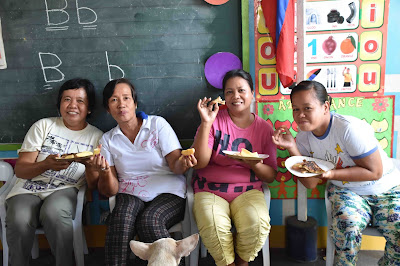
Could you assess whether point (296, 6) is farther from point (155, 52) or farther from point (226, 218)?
point (226, 218)

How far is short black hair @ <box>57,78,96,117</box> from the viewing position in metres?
2.44

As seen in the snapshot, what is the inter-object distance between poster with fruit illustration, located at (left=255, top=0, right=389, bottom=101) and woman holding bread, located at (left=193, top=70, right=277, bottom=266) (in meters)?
0.41

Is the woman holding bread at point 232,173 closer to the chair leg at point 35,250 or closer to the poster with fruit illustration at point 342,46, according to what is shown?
the poster with fruit illustration at point 342,46

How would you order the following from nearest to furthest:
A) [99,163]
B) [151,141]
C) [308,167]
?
1. [308,167]
2. [99,163]
3. [151,141]

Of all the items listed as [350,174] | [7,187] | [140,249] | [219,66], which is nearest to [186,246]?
[140,249]

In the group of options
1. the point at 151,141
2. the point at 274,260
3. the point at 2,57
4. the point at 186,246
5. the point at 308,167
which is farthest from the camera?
the point at 2,57

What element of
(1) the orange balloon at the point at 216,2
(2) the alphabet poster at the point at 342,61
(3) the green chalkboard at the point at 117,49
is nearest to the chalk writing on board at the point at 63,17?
(3) the green chalkboard at the point at 117,49

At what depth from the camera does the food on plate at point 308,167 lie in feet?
6.23

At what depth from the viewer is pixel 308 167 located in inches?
75.6

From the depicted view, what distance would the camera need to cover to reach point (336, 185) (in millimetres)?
2168

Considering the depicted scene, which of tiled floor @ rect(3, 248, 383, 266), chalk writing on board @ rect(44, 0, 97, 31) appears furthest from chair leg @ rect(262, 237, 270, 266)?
chalk writing on board @ rect(44, 0, 97, 31)

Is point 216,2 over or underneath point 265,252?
over

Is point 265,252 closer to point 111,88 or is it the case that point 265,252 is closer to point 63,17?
point 111,88

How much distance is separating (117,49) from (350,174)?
192 cm
